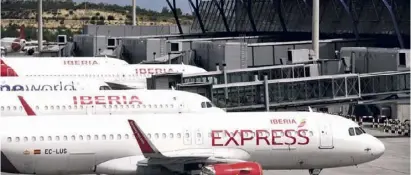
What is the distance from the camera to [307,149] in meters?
38.5

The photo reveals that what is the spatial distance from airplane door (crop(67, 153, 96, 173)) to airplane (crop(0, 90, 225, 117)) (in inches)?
481

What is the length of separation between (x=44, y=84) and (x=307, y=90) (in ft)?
64.9

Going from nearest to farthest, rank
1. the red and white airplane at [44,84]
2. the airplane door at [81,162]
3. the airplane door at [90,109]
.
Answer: the airplane door at [81,162] < the airplane door at [90,109] < the red and white airplane at [44,84]

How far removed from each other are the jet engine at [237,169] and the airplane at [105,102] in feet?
53.6

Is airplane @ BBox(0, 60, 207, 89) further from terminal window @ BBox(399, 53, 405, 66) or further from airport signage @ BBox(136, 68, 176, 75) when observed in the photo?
terminal window @ BBox(399, 53, 405, 66)

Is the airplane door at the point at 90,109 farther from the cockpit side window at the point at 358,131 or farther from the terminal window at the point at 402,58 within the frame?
the terminal window at the point at 402,58

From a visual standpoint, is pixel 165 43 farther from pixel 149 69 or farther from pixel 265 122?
Answer: pixel 265 122

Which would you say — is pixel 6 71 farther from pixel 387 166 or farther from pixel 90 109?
pixel 387 166

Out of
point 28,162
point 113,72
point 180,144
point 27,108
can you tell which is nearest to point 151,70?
point 113,72

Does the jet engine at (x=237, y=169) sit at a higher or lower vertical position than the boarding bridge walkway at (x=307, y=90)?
lower

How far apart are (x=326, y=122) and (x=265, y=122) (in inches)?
116

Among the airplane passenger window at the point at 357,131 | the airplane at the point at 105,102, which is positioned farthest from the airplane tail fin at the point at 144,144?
the airplane at the point at 105,102

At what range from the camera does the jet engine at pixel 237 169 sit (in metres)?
35.3

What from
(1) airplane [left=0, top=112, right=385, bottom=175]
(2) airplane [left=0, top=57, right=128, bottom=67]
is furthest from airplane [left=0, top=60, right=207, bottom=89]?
(1) airplane [left=0, top=112, right=385, bottom=175]
